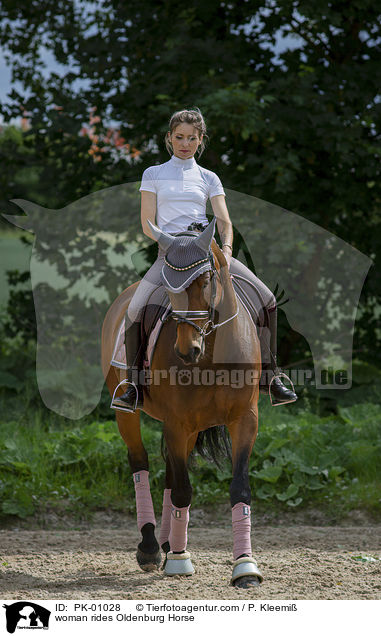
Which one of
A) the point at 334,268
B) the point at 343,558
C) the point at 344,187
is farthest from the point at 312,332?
the point at 343,558

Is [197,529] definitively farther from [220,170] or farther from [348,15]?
[348,15]

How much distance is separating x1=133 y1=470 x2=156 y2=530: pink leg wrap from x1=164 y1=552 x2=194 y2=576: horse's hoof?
19.8 inches

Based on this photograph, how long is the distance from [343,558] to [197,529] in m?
1.61

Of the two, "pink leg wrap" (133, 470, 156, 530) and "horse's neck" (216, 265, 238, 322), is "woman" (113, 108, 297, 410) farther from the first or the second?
"pink leg wrap" (133, 470, 156, 530)

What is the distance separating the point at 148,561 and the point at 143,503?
0.40 metres

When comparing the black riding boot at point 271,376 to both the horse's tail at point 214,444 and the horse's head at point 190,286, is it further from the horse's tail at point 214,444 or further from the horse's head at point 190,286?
the horse's head at point 190,286

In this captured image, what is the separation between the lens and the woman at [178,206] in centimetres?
471

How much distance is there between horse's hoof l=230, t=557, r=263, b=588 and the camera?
173 inches

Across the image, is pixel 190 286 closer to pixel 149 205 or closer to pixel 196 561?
pixel 149 205

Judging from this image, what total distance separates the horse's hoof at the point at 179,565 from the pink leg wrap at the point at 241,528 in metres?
0.44

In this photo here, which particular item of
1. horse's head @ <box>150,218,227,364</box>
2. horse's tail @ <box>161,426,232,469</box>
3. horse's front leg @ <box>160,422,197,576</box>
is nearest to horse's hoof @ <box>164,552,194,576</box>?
horse's front leg @ <box>160,422,197,576</box>

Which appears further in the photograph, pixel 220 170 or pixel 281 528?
pixel 220 170

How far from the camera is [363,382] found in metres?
9.84

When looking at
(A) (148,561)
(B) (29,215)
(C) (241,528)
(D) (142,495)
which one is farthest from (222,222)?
(B) (29,215)
